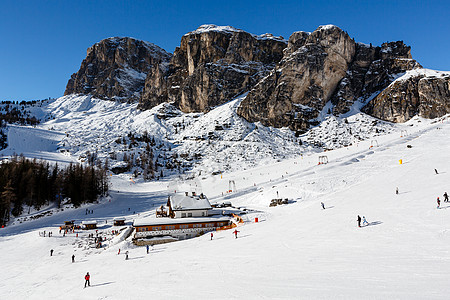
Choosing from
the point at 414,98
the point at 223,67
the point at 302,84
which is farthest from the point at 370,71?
the point at 223,67

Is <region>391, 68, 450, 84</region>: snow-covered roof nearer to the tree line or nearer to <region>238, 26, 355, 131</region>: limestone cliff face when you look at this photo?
<region>238, 26, 355, 131</region>: limestone cliff face

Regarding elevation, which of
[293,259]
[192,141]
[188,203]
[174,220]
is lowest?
[174,220]

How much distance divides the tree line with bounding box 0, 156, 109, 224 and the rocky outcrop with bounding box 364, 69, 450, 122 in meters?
145

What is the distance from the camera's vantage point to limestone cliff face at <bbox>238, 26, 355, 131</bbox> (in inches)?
5965

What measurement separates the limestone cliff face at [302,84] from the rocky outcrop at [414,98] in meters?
31.7

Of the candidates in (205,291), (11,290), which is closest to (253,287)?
(205,291)

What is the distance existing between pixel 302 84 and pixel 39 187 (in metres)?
143

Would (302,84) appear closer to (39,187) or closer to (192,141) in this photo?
(192,141)

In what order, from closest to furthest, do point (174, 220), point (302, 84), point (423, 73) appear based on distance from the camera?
point (174, 220)
point (423, 73)
point (302, 84)

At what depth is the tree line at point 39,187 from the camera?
52.8m

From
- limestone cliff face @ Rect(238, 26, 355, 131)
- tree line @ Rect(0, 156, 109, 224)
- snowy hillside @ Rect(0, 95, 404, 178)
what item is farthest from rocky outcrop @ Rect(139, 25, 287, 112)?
tree line @ Rect(0, 156, 109, 224)

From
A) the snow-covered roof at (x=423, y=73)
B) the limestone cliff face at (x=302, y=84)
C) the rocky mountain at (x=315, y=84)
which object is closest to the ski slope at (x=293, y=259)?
the rocky mountain at (x=315, y=84)

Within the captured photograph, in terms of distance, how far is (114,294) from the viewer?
46.1ft

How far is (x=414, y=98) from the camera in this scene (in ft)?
432
